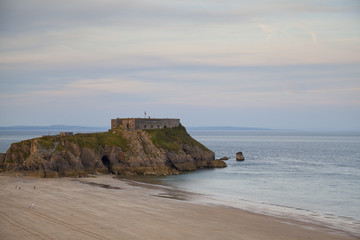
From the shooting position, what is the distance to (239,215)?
42.8 meters

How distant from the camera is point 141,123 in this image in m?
92.3

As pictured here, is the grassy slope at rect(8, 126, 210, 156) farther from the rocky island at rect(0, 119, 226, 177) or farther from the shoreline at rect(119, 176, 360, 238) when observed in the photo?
the shoreline at rect(119, 176, 360, 238)

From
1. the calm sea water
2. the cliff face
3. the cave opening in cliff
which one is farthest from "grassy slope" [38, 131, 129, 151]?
the calm sea water

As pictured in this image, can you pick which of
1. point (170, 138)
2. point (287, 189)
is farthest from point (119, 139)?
point (287, 189)

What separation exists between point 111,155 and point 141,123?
15.5 m

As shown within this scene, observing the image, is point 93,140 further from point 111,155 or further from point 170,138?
point 170,138

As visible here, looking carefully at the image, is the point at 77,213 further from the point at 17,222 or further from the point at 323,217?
the point at 323,217

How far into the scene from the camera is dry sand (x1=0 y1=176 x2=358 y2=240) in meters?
33.6

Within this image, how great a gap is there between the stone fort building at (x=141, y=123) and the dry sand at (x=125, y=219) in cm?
3725

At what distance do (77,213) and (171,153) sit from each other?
45.6 metres

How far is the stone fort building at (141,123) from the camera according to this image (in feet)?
299

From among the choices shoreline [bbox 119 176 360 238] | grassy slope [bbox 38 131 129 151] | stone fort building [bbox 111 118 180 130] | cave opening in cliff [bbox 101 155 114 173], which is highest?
stone fort building [bbox 111 118 180 130]

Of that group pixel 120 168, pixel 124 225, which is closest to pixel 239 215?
pixel 124 225

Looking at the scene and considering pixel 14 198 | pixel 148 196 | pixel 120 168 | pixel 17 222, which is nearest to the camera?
pixel 17 222
